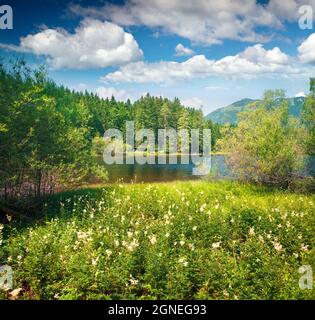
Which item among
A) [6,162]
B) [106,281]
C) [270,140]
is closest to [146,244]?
[106,281]

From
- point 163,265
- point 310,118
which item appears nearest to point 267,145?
point 310,118

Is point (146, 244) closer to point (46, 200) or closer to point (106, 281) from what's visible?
point (106, 281)

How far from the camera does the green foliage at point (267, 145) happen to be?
22.2 metres

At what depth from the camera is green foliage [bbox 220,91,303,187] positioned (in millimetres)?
22172

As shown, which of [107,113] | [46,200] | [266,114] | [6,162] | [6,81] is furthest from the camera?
[107,113]

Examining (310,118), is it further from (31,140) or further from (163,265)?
(163,265)

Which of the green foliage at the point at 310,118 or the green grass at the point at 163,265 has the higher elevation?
the green foliage at the point at 310,118

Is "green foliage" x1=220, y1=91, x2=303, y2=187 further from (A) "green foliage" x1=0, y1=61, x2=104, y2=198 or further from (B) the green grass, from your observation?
(B) the green grass

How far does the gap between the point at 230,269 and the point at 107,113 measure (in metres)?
70.6

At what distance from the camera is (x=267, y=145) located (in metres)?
22.3

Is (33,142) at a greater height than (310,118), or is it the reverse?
(310,118)

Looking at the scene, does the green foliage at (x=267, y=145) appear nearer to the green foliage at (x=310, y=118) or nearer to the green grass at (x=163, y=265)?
the green foliage at (x=310, y=118)

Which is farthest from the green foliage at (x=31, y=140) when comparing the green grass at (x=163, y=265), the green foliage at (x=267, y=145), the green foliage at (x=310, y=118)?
the green foliage at (x=310, y=118)
